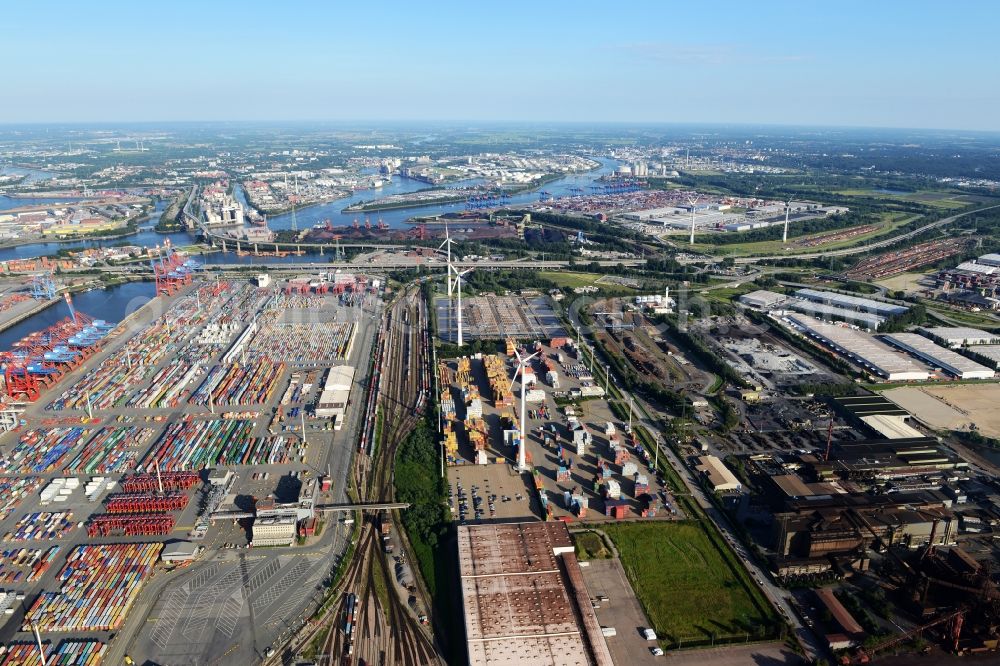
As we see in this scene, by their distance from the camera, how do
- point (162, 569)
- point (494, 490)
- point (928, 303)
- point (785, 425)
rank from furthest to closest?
point (928, 303) < point (785, 425) < point (494, 490) < point (162, 569)

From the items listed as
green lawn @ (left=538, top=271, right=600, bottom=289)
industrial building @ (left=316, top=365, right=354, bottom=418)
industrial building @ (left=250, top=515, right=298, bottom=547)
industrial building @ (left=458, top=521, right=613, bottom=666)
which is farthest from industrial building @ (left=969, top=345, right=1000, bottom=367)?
industrial building @ (left=250, top=515, right=298, bottom=547)

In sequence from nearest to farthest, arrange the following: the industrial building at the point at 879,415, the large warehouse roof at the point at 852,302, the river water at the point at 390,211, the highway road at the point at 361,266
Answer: the industrial building at the point at 879,415 → the large warehouse roof at the point at 852,302 → the highway road at the point at 361,266 → the river water at the point at 390,211

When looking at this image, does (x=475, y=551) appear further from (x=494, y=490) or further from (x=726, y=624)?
(x=726, y=624)

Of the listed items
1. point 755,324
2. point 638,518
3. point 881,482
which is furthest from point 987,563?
point 755,324

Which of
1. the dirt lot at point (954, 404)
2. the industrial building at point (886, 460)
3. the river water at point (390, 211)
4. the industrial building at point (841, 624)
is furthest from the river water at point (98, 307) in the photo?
the dirt lot at point (954, 404)

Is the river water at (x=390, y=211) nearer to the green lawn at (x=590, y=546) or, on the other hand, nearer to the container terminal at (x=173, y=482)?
the container terminal at (x=173, y=482)
